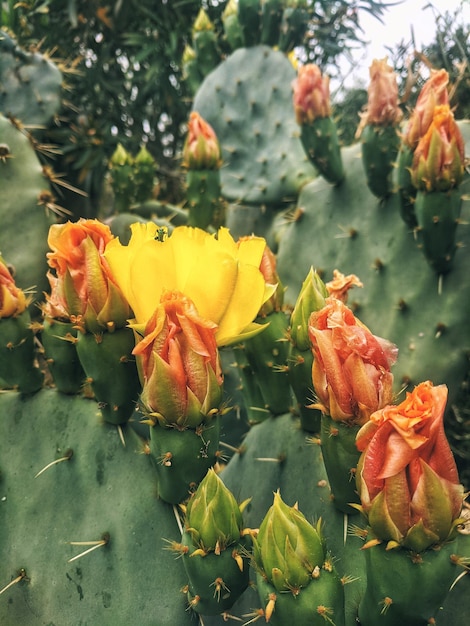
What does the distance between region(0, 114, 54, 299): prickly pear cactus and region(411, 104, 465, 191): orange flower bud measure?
949 millimetres

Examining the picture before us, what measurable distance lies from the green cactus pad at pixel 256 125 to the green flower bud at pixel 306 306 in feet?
3.89

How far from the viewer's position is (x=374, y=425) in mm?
654

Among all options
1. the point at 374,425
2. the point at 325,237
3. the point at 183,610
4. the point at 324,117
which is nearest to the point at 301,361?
the point at 374,425

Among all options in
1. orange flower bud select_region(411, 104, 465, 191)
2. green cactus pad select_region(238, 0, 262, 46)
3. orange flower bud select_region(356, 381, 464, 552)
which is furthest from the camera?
green cactus pad select_region(238, 0, 262, 46)

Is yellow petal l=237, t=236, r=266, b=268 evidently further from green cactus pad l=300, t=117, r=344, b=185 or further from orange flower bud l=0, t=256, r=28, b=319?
green cactus pad l=300, t=117, r=344, b=185

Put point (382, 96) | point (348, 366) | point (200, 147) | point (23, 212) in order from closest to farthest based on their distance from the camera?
point (348, 366) → point (382, 96) → point (23, 212) → point (200, 147)

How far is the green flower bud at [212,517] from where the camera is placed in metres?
0.70

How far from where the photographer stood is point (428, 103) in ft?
4.35

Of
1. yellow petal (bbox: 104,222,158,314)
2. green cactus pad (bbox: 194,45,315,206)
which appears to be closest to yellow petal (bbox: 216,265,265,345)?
Answer: yellow petal (bbox: 104,222,158,314)

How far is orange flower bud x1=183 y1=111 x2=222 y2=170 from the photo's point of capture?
1.83 meters

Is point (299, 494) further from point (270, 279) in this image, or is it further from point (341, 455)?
point (270, 279)

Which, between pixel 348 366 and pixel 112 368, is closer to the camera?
pixel 348 366

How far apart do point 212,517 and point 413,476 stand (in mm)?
226

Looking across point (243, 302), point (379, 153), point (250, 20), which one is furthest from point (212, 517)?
point (250, 20)
